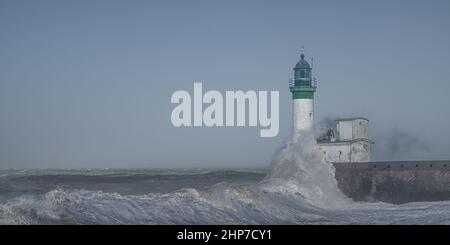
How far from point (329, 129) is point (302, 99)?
1.23m

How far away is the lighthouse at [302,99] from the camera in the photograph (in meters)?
20.7

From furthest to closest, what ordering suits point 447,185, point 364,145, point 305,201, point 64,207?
1. point 364,145
2. point 447,185
3. point 305,201
4. point 64,207

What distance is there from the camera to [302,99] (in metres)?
20.8

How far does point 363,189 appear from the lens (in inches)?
746

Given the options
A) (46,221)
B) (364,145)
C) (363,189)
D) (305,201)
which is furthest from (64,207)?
(364,145)

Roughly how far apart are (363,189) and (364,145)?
1.89 m
